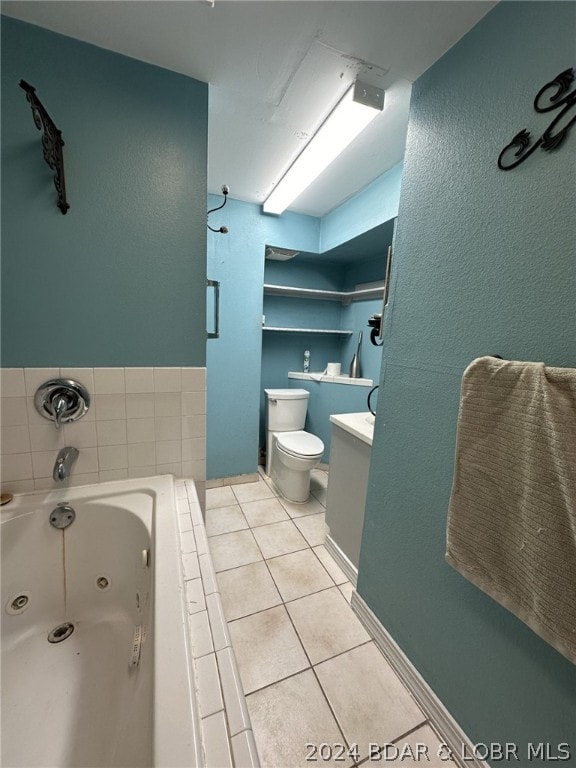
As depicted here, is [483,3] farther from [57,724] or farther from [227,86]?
[57,724]

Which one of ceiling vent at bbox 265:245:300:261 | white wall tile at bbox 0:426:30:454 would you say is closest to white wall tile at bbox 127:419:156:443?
white wall tile at bbox 0:426:30:454

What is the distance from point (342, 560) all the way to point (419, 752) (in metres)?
0.71

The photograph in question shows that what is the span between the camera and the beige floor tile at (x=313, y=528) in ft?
5.88

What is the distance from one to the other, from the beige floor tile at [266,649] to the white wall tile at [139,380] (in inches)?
42.4

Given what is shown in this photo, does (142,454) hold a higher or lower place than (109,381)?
lower

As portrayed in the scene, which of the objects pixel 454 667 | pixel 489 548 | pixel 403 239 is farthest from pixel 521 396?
pixel 454 667

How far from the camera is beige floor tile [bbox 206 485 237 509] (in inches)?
82.9

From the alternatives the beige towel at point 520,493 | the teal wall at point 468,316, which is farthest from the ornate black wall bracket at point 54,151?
the beige towel at point 520,493

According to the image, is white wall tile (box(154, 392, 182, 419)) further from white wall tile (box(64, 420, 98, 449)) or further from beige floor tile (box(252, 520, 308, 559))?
beige floor tile (box(252, 520, 308, 559))

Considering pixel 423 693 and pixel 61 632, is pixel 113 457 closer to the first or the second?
pixel 61 632

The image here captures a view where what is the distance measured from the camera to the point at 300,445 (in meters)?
2.14

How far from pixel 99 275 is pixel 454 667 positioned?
1.86 metres

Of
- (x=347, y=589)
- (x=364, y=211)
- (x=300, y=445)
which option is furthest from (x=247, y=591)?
(x=364, y=211)

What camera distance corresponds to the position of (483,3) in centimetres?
80
